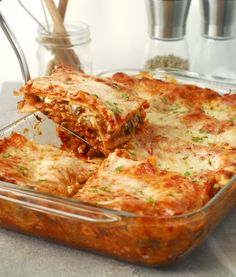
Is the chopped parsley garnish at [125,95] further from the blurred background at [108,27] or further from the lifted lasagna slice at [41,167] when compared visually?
the blurred background at [108,27]

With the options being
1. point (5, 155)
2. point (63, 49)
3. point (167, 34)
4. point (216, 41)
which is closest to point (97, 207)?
point (5, 155)

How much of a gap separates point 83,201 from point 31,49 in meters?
2.96

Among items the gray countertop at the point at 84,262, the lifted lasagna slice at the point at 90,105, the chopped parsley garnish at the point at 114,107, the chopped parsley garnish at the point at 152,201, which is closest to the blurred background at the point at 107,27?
the lifted lasagna slice at the point at 90,105

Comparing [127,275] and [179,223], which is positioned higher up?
[179,223]

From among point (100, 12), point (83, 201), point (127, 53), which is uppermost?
point (83, 201)

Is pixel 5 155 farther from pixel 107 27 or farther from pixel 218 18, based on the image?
pixel 107 27

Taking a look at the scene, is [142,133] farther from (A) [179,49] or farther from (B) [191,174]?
(A) [179,49]

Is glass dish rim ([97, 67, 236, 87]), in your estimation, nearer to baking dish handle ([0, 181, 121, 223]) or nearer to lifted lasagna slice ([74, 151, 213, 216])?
lifted lasagna slice ([74, 151, 213, 216])

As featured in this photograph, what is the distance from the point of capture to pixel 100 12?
15.6 feet

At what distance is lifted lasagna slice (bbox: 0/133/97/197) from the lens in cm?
239

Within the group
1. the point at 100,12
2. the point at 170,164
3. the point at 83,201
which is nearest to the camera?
the point at 83,201

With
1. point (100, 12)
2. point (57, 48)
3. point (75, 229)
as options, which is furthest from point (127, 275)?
point (100, 12)

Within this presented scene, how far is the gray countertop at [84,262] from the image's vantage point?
2.25 metres

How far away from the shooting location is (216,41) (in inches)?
164
